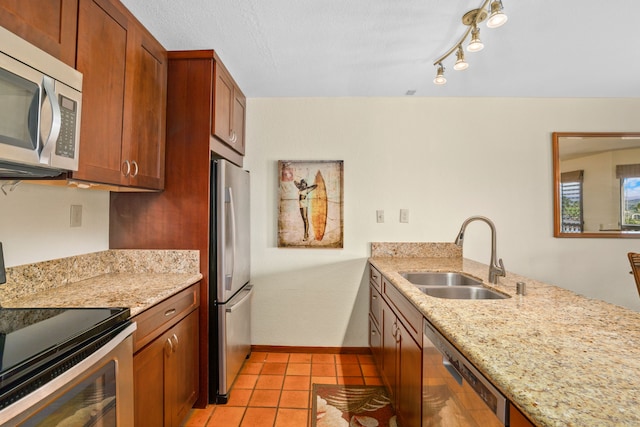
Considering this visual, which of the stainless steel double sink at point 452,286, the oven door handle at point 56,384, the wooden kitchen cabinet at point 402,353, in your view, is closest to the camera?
the oven door handle at point 56,384

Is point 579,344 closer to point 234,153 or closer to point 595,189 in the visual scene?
point 234,153

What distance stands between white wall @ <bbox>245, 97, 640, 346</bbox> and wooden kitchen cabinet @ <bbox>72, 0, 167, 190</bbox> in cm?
101

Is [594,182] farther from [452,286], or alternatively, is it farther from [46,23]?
[46,23]

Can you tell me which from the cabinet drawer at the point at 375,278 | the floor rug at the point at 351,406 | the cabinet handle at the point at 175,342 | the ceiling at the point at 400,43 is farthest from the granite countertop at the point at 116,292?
the ceiling at the point at 400,43

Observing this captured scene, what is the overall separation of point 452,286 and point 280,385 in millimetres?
1406

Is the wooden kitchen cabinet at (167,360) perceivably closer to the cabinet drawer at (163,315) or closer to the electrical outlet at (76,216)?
the cabinet drawer at (163,315)

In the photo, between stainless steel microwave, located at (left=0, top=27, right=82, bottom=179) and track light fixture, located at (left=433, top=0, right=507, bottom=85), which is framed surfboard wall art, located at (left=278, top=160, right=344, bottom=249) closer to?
track light fixture, located at (left=433, top=0, right=507, bottom=85)

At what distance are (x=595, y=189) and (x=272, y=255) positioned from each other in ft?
9.51

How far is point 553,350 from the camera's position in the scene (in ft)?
2.82

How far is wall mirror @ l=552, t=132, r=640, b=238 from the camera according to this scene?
8.99 ft

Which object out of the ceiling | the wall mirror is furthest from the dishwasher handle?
the wall mirror

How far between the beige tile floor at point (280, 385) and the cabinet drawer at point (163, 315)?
707 millimetres

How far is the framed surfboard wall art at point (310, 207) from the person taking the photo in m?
2.79

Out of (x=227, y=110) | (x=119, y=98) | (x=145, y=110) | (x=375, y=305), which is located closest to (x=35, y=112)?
(x=119, y=98)
